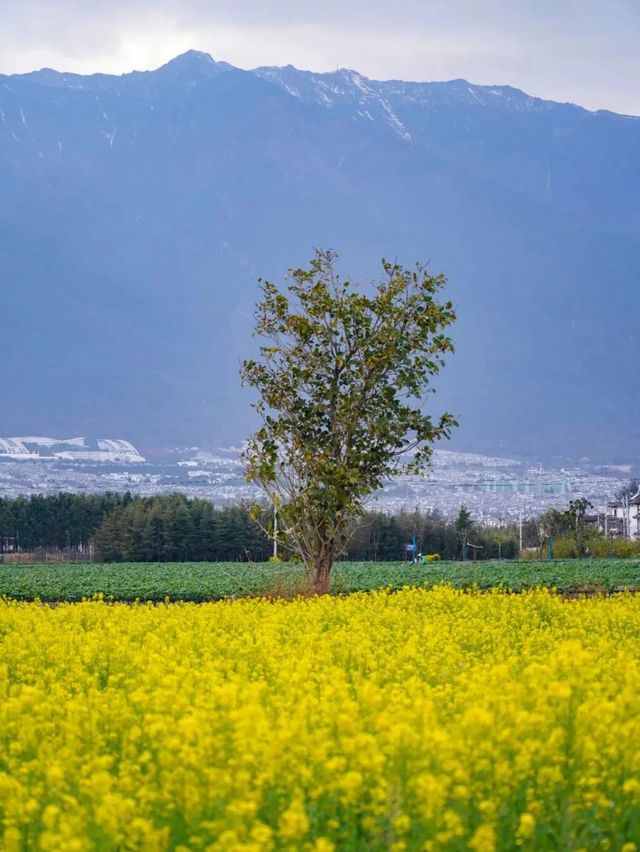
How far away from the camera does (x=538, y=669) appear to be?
→ 306 inches

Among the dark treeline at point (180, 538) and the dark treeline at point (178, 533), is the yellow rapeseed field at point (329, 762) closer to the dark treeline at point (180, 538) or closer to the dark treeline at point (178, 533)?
the dark treeline at point (178, 533)

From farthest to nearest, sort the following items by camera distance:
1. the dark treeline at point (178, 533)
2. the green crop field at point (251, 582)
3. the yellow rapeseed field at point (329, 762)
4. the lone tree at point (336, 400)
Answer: the dark treeline at point (178, 533) < the green crop field at point (251, 582) < the lone tree at point (336, 400) < the yellow rapeseed field at point (329, 762)

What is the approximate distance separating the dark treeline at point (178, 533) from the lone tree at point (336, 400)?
162 ft

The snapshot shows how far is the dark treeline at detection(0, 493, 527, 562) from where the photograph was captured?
7831cm

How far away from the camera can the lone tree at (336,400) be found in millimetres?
21516

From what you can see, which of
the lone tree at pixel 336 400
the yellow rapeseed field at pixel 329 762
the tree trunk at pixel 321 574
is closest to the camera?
the yellow rapeseed field at pixel 329 762

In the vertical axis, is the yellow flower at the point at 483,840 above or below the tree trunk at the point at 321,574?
below

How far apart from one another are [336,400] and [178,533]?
5799 cm

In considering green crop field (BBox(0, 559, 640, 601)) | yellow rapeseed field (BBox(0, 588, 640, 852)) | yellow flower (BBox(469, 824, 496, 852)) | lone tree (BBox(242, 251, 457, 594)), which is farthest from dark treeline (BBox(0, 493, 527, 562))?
yellow flower (BBox(469, 824, 496, 852))

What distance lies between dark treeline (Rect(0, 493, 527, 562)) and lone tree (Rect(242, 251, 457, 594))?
1949 inches

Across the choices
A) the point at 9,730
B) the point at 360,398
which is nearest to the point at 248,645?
the point at 9,730

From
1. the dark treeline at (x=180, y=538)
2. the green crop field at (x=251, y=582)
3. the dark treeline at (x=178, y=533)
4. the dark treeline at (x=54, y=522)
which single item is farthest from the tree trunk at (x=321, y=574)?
the dark treeline at (x=54, y=522)

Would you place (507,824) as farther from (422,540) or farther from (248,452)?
(422,540)

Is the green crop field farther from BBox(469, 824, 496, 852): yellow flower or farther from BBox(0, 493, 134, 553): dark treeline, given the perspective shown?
BBox(0, 493, 134, 553): dark treeline
